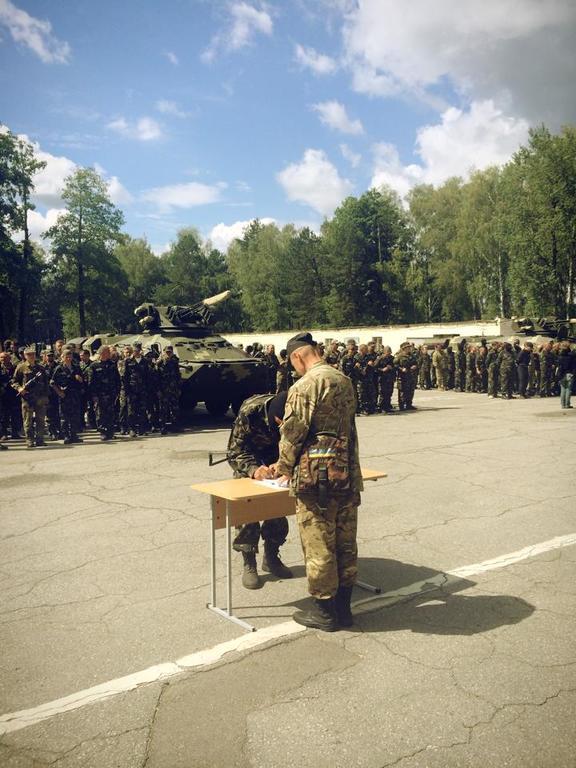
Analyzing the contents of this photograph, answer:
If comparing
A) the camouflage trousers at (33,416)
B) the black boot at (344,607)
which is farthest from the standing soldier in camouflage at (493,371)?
the black boot at (344,607)

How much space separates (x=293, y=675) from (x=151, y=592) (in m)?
1.63

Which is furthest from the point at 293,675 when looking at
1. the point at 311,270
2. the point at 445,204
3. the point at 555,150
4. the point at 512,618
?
the point at 311,270

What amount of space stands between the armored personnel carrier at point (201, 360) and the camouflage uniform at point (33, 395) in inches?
115

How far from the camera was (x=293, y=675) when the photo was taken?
11.9ft

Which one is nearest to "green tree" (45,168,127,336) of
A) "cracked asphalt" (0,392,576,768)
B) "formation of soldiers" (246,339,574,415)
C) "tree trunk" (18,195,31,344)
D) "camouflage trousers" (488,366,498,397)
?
"tree trunk" (18,195,31,344)

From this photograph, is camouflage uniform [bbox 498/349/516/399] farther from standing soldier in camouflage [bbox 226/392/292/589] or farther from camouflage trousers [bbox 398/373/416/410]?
standing soldier in camouflage [bbox 226/392/292/589]

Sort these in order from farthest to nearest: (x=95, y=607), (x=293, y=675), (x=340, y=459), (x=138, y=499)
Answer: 1. (x=138, y=499)
2. (x=95, y=607)
3. (x=340, y=459)
4. (x=293, y=675)

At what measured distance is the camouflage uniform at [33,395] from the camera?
Answer: 12148mm

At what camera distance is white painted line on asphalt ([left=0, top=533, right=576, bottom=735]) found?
3326 mm

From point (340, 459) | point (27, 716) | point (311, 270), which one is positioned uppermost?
point (311, 270)

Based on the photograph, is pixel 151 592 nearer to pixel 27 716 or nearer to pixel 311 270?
pixel 27 716

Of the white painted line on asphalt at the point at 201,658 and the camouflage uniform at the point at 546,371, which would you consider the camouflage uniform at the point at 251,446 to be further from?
the camouflage uniform at the point at 546,371

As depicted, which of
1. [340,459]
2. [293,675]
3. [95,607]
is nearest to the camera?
[293,675]

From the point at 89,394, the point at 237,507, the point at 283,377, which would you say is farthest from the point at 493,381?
the point at 237,507
